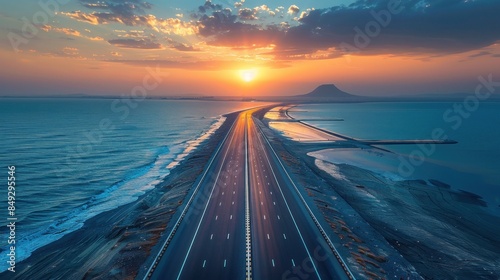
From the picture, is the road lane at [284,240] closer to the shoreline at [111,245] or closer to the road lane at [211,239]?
the road lane at [211,239]

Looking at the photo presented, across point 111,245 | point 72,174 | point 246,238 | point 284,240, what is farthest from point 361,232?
point 72,174

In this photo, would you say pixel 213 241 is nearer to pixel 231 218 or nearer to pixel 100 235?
pixel 231 218

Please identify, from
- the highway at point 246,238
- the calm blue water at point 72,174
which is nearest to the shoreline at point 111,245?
the calm blue water at point 72,174

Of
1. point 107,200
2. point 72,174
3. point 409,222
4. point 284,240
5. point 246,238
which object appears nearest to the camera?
point 284,240

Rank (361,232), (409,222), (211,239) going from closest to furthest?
(211,239), (361,232), (409,222)

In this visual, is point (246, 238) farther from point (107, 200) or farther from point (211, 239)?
point (107, 200)

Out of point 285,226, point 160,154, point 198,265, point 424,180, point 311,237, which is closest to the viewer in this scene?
point 198,265

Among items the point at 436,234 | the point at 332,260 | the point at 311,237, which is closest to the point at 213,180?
the point at 311,237
